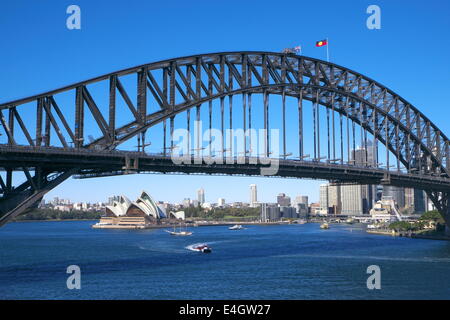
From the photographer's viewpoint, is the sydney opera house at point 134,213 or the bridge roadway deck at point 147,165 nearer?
the bridge roadway deck at point 147,165

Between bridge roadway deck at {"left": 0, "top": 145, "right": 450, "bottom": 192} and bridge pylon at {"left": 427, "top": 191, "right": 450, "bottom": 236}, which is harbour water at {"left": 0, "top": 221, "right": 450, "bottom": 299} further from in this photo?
bridge pylon at {"left": 427, "top": 191, "right": 450, "bottom": 236}

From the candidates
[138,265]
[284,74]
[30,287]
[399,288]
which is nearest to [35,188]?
[30,287]

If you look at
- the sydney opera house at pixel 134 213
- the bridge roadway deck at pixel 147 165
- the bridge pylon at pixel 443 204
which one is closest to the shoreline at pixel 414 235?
the bridge pylon at pixel 443 204

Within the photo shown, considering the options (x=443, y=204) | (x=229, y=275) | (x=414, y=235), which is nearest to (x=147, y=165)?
(x=229, y=275)

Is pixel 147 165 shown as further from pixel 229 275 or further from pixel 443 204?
pixel 443 204

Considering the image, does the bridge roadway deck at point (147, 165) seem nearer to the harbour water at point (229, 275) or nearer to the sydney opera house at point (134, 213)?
the harbour water at point (229, 275)

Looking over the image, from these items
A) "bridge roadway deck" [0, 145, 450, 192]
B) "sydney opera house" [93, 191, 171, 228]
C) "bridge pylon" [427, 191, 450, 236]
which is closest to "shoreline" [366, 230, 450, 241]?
"bridge pylon" [427, 191, 450, 236]
